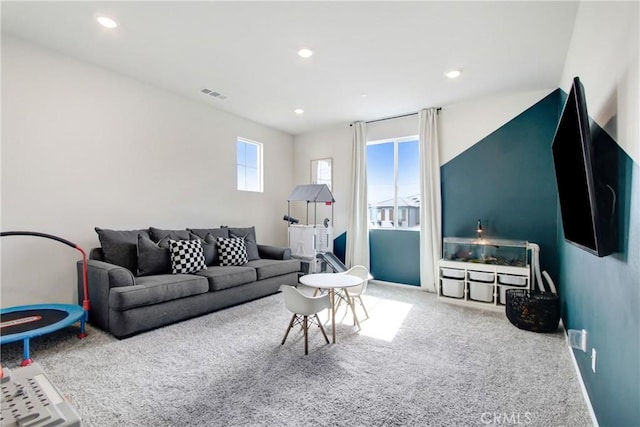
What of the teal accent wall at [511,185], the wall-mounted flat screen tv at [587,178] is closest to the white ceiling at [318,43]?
the teal accent wall at [511,185]

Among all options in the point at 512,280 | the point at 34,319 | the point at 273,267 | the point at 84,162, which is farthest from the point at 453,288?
the point at 84,162

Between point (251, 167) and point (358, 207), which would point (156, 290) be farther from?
point (358, 207)

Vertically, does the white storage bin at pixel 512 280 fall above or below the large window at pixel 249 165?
below

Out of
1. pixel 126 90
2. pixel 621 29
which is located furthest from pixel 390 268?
pixel 126 90

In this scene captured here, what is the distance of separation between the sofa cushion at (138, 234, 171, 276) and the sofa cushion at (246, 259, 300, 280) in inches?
42.0

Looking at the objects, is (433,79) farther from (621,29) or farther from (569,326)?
(569,326)

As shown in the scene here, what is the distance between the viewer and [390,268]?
17.1 feet

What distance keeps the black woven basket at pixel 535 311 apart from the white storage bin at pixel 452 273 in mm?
838

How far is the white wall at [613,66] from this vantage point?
126 cm

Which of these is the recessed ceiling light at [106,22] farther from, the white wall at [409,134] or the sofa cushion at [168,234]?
the white wall at [409,134]

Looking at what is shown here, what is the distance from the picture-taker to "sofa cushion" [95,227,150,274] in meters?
3.32

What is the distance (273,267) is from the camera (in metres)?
4.35

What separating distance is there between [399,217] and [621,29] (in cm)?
391

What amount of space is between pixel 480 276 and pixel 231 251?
3281 mm
